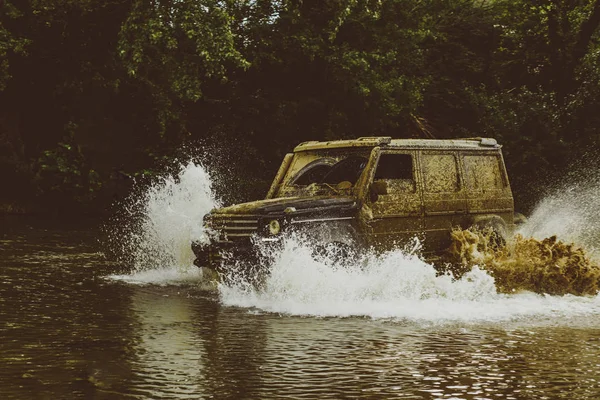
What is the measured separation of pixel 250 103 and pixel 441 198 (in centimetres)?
2029

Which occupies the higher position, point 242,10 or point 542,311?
point 242,10

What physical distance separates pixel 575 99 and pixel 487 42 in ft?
20.9

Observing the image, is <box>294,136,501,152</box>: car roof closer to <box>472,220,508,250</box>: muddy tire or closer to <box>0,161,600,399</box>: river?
<box>472,220,508,250</box>: muddy tire

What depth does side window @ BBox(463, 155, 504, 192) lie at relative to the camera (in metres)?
13.9

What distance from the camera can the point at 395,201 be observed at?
12805 mm

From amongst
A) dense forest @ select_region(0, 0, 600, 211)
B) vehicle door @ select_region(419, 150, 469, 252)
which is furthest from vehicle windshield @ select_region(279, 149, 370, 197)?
dense forest @ select_region(0, 0, 600, 211)

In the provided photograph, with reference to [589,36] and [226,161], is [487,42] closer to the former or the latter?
[589,36]

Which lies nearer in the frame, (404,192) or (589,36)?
(404,192)

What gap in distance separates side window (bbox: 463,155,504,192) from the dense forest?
16323 millimetres

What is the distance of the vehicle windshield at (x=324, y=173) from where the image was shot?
12812 mm

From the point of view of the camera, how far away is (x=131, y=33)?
2728 centimetres

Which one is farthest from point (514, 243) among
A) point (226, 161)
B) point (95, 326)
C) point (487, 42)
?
point (487, 42)

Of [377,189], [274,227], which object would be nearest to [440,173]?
[377,189]

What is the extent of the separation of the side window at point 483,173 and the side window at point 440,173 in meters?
0.28
